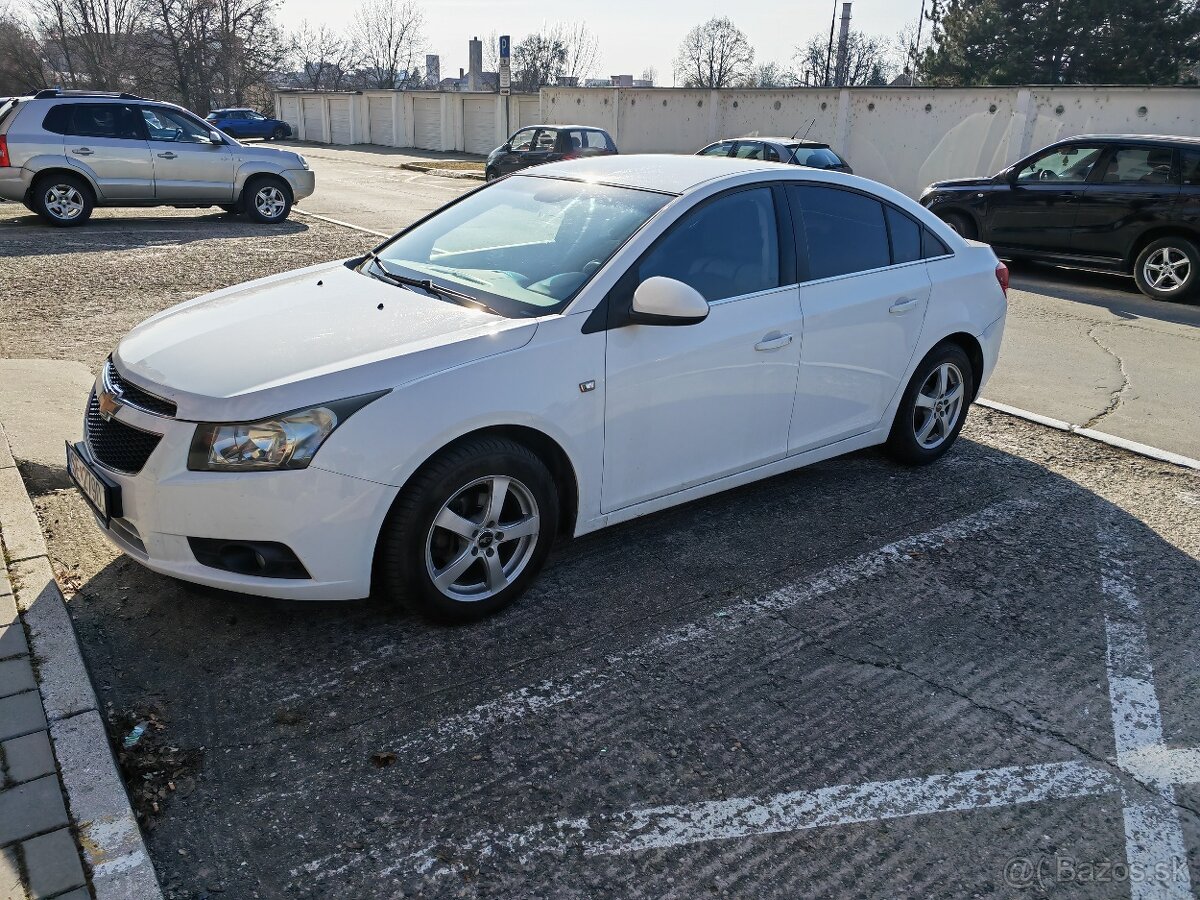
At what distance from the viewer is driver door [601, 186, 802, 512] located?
13.3ft

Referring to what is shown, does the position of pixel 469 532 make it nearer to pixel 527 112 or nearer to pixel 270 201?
pixel 270 201

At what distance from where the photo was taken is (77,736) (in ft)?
9.84

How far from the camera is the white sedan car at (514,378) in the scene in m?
3.39

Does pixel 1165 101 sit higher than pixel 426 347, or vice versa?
pixel 1165 101

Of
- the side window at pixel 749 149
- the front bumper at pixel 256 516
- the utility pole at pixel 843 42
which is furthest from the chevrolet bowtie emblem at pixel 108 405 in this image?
the utility pole at pixel 843 42

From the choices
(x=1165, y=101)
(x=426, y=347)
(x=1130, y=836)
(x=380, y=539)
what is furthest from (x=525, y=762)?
(x=1165, y=101)

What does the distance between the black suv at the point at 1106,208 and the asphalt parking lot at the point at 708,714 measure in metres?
8.15

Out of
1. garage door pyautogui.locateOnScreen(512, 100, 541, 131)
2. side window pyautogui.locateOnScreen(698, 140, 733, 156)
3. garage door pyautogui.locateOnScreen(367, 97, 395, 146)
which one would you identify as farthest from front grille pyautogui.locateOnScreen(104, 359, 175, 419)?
garage door pyautogui.locateOnScreen(367, 97, 395, 146)

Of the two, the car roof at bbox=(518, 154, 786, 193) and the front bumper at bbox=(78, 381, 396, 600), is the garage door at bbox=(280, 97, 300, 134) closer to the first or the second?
the car roof at bbox=(518, 154, 786, 193)

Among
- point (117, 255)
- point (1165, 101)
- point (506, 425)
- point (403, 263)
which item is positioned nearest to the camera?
point (506, 425)

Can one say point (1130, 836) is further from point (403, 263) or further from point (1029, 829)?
point (403, 263)

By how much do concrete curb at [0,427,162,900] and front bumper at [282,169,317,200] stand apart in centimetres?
1272

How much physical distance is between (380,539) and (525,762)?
96 centimetres

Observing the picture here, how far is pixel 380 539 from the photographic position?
3541mm
